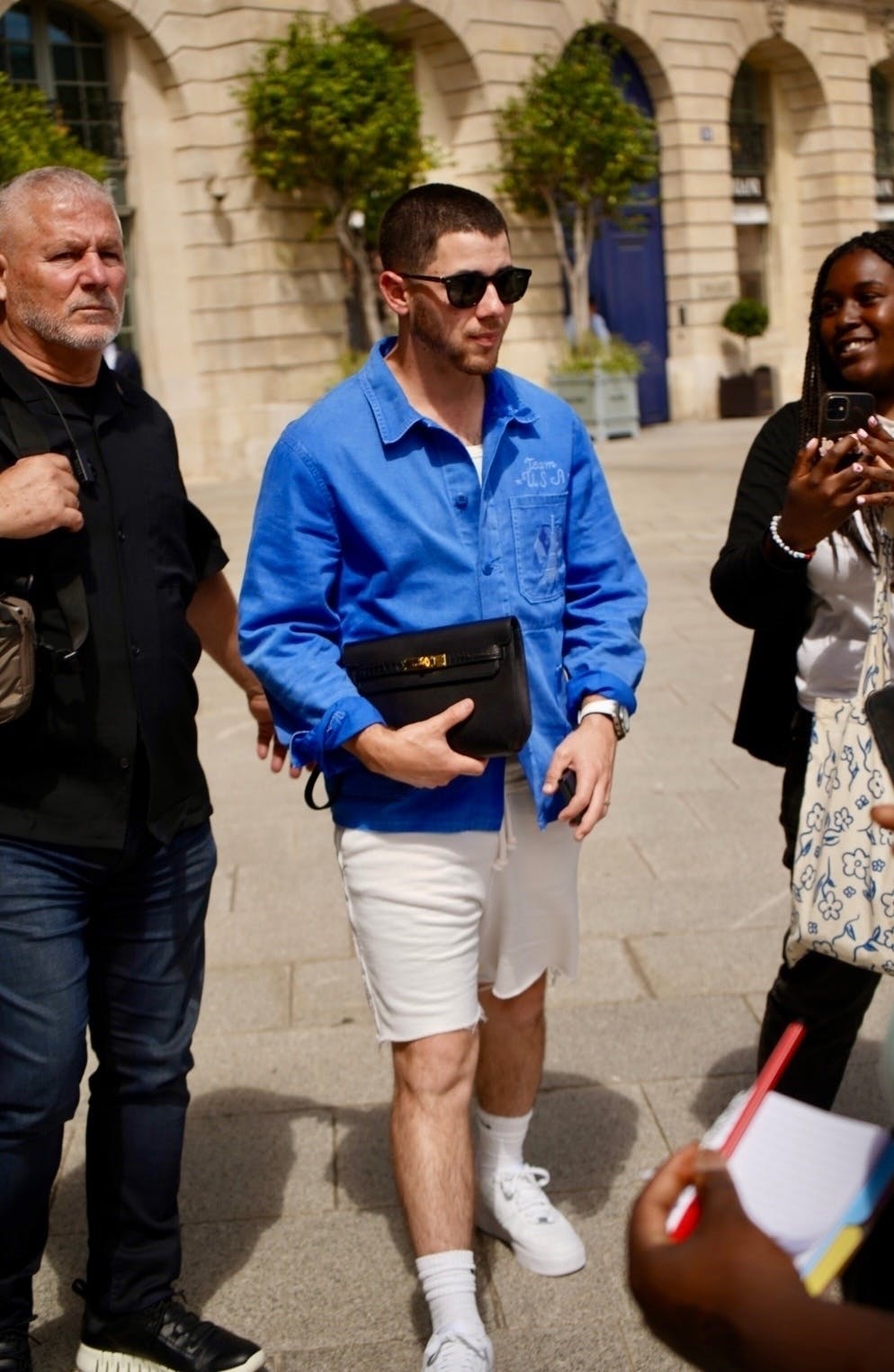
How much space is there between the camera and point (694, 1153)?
146 centimetres

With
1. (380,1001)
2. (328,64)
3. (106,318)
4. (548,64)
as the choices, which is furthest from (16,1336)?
(548,64)

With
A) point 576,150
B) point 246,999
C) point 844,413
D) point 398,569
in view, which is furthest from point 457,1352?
point 576,150

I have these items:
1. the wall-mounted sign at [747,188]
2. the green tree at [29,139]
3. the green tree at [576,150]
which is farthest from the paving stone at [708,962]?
the wall-mounted sign at [747,188]

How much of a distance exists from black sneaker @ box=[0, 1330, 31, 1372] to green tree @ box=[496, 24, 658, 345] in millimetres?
21215

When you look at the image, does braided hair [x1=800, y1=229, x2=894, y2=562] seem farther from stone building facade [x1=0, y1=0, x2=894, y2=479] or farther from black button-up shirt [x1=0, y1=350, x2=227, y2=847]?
stone building facade [x1=0, y1=0, x2=894, y2=479]

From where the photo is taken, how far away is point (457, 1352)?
2.86 meters

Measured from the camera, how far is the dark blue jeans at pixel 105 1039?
113 inches

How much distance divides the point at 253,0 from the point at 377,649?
19.7 meters

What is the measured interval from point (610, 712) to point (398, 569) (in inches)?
19.1

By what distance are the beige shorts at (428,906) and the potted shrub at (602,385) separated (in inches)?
760

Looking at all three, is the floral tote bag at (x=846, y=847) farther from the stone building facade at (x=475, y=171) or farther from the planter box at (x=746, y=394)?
the planter box at (x=746, y=394)

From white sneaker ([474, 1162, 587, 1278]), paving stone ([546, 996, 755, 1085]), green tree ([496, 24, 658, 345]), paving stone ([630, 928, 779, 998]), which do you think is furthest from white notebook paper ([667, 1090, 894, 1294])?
green tree ([496, 24, 658, 345])

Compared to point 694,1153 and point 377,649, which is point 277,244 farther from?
point 694,1153

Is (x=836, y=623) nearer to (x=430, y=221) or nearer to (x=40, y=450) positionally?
(x=430, y=221)
